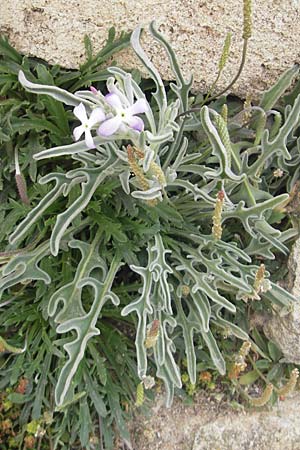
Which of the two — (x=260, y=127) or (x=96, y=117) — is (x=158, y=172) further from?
(x=260, y=127)

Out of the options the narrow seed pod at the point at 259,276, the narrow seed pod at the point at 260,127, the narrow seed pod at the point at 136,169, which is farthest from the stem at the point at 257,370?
the narrow seed pod at the point at 136,169

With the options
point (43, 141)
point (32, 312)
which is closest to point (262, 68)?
point (43, 141)

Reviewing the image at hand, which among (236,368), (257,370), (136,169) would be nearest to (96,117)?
(136,169)

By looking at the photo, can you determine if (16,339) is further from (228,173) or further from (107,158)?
(228,173)

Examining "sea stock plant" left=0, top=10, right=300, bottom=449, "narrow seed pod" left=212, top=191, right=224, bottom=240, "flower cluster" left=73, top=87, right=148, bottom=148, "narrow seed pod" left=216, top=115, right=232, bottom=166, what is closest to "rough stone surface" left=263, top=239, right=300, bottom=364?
"sea stock plant" left=0, top=10, right=300, bottom=449

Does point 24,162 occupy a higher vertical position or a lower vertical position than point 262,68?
lower
